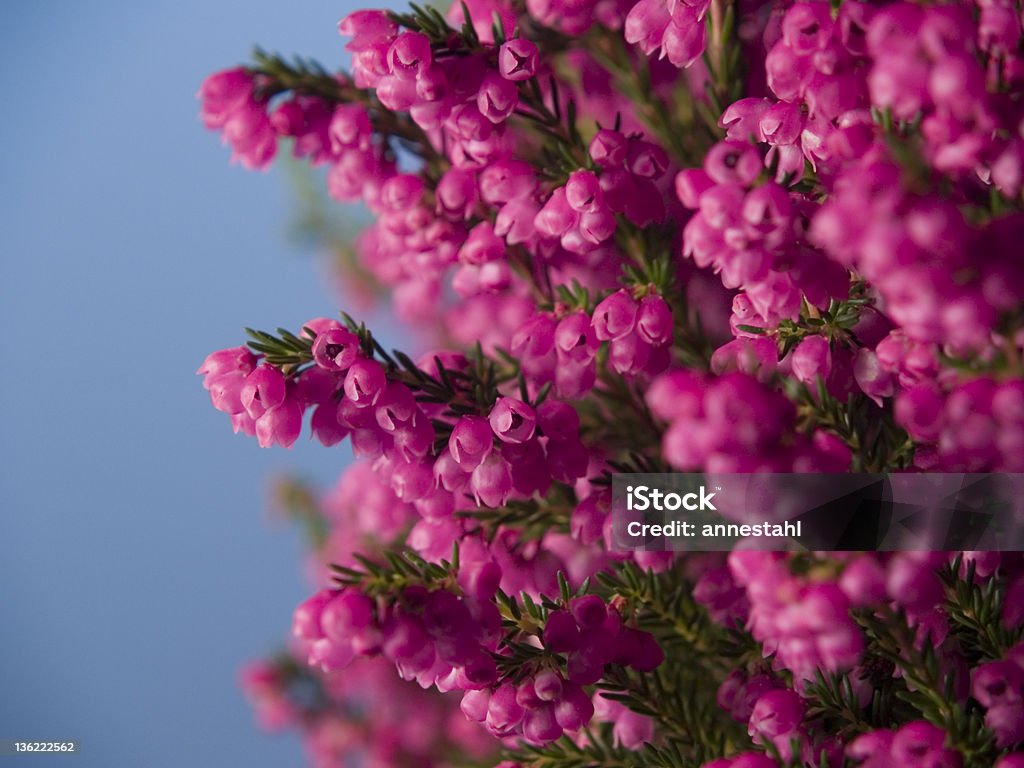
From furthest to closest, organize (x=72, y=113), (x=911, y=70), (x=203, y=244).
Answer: (x=203, y=244) → (x=72, y=113) → (x=911, y=70)

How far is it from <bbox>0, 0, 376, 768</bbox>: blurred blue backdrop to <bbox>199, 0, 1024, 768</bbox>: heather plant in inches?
37.3

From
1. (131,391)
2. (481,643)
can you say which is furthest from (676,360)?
(131,391)

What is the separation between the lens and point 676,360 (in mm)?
667

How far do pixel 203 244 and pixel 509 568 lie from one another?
1.29m

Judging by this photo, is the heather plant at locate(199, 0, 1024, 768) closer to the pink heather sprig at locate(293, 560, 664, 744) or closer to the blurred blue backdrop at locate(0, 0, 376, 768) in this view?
the pink heather sprig at locate(293, 560, 664, 744)

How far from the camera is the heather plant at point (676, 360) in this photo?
36 cm

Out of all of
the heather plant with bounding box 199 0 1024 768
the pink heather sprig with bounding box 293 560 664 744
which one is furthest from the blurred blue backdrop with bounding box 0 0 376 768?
the pink heather sprig with bounding box 293 560 664 744

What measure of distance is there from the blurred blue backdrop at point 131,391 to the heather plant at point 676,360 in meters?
0.95

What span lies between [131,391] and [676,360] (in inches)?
50.4

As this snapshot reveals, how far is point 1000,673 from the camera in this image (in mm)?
442

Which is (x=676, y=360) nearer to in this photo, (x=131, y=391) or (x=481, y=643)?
(x=481, y=643)

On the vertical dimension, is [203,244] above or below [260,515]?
above

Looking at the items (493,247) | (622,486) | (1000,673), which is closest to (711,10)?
(493,247)

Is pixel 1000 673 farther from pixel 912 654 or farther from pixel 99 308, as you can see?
pixel 99 308
